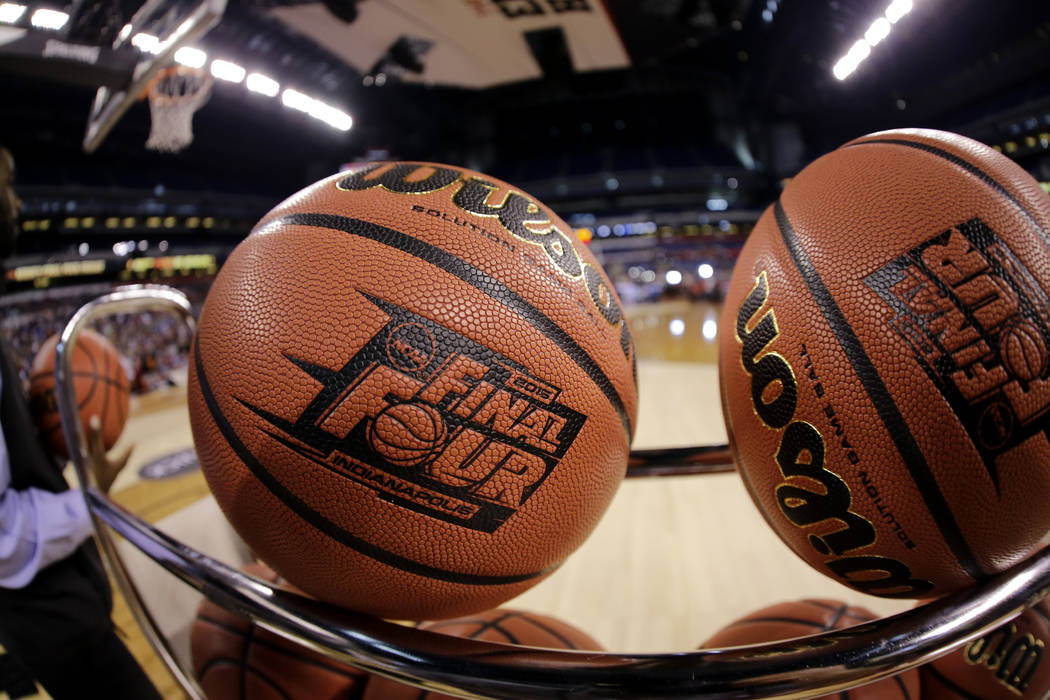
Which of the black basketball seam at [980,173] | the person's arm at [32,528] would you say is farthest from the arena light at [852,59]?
the person's arm at [32,528]

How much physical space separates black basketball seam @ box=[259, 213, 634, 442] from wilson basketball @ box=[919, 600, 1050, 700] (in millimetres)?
544

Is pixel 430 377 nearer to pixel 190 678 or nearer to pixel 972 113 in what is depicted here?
pixel 190 678

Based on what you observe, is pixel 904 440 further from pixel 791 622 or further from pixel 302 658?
pixel 302 658

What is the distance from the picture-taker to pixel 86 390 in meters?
1.40

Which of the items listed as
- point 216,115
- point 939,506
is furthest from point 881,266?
point 216,115

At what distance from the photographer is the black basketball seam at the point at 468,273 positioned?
0.44 metres

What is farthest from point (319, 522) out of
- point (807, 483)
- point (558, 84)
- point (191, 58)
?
point (558, 84)

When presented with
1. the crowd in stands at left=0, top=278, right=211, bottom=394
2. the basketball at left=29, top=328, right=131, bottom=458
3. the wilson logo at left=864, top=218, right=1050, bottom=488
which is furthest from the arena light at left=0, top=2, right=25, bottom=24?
the wilson logo at left=864, top=218, right=1050, bottom=488

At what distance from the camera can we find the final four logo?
1.31 feet

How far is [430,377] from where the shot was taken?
40 centimetres

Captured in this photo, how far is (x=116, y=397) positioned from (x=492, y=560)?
59.5 inches

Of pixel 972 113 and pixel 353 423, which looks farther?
pixel 972 113

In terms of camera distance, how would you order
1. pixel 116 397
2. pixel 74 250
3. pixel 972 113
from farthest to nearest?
pixel 74 250 → pixel 972 113 → pixel 116 397

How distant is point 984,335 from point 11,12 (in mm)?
3866
